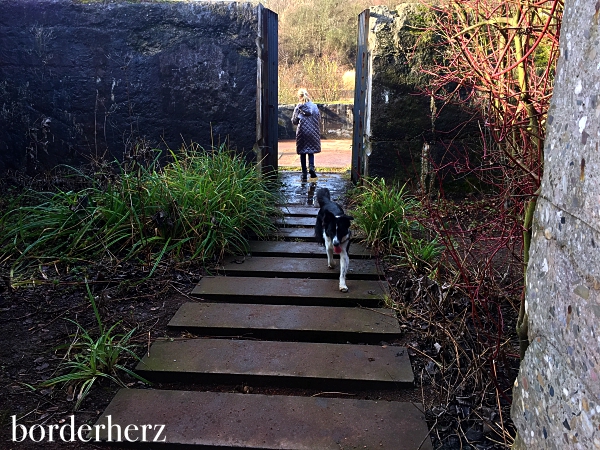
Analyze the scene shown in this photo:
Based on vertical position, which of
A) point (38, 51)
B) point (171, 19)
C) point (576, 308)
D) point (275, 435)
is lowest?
point (275, 435)

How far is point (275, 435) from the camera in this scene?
7.78ft

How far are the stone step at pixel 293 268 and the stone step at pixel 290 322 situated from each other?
0.70 metres

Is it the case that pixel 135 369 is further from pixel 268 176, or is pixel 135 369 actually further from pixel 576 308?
pixel 268 176

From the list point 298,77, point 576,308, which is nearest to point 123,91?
point 576,308

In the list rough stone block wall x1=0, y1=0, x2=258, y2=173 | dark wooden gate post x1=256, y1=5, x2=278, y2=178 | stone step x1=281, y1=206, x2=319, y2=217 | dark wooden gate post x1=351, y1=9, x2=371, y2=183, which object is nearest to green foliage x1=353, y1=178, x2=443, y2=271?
stone step x1=281, y1=206, x2=319, y2=217

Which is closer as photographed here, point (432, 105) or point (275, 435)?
point (275, 435)

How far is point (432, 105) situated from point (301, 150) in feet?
9.51

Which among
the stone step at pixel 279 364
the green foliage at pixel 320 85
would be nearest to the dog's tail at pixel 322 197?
the stone step at pixel 279 364

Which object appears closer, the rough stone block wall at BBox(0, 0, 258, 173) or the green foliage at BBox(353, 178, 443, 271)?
the green foliage at BBox(353, 178, 443, 271)

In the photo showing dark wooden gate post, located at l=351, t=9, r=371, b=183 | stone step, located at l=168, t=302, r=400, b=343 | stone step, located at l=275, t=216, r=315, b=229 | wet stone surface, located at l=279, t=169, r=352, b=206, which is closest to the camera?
stone step, located at l=168, t=302, r=400, b=343

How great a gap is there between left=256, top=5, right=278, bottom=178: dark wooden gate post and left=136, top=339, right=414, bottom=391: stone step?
3.88 metres

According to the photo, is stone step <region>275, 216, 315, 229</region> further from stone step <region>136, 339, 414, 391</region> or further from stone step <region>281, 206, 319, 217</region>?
stone step <region>136, 339, 414, 391</region>

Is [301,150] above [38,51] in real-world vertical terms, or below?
below

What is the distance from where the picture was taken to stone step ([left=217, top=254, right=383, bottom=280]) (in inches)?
175
